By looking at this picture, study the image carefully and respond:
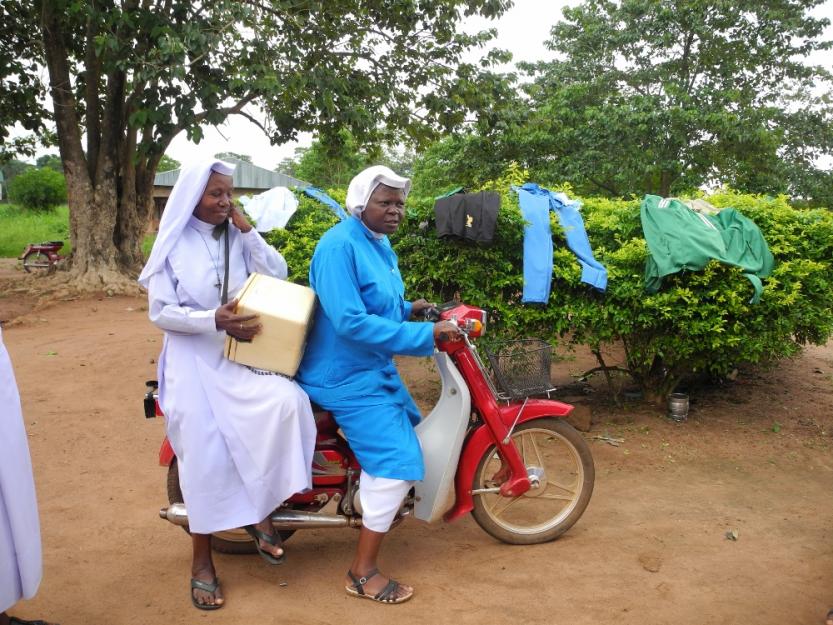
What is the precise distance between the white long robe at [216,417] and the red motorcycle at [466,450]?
0.22 meters

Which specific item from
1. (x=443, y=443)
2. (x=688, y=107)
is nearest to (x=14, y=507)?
(x=443, y=443)

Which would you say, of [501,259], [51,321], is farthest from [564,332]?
[51,321]

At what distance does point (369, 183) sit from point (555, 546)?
2.08 meters

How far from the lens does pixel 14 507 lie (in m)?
2.57

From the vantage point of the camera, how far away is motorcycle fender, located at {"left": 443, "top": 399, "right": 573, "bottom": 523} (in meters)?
3.44

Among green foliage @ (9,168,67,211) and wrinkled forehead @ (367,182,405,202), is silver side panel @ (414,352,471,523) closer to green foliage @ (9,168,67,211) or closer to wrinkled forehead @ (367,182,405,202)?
wrinkled forehead @ (367,182,405,202)

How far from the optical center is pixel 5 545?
8.38 ft

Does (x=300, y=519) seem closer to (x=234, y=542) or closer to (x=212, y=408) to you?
(x=234, y=542)

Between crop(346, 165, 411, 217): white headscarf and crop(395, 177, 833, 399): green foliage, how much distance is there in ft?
7.68

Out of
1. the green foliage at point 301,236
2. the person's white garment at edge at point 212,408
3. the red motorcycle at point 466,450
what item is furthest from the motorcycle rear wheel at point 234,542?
the green foliage at point 301,236

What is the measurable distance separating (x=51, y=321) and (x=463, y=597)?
30.5 feet

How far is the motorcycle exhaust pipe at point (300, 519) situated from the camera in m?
3.24

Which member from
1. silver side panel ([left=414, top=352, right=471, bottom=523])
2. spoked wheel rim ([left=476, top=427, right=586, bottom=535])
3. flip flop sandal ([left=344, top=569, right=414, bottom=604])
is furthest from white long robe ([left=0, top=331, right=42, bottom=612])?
spoked wheel rim ([left=476, top=427, right=586, bottom=535])

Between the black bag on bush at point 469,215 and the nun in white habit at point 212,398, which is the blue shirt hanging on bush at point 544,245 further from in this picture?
the nun in white habit at point 212,398
